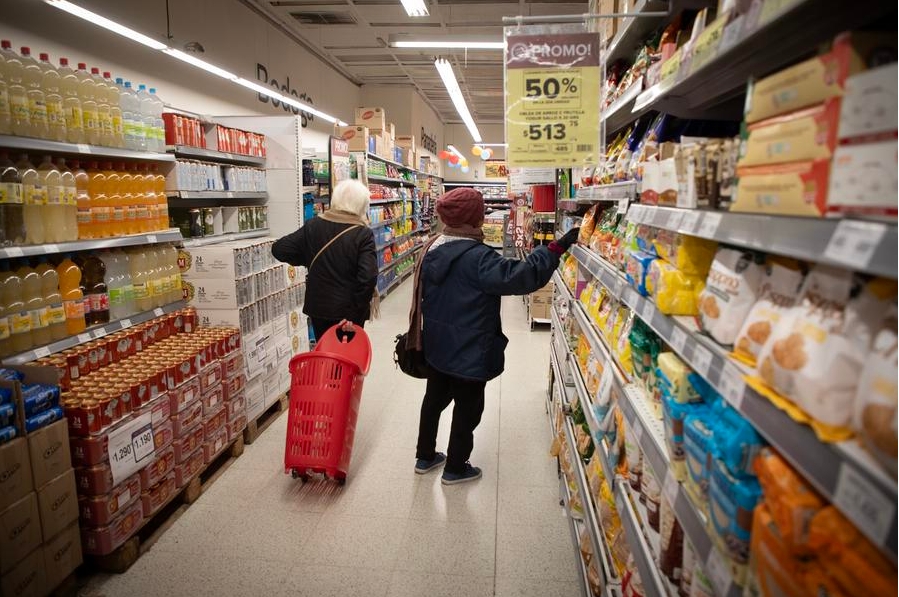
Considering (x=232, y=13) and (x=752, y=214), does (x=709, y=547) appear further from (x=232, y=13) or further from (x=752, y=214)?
(x=232, y=13)

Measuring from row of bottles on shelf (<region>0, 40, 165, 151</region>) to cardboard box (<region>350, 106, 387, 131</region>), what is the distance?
6.06m

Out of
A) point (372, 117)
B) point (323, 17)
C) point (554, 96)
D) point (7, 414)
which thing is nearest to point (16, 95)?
point (7, 414)

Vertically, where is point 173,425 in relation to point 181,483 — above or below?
above

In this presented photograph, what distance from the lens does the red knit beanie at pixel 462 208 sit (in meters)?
2.99

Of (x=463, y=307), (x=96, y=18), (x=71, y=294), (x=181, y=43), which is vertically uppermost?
(x=181, y=43)

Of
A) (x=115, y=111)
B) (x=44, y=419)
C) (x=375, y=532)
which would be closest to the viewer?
(x=44, y=419)

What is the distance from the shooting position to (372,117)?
9500 millimetres

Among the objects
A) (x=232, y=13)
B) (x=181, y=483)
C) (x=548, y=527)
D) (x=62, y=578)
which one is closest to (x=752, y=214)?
(x=548, y=527)

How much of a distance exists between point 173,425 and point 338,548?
3.63 feet

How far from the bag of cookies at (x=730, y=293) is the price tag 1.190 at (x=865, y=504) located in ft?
1.67

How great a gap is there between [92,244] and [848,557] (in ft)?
10.9

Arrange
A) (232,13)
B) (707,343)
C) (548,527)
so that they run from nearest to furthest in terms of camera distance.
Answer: (707,343)
(548,527)
(232,13)

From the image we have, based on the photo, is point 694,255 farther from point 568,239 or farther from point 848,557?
point 568,239

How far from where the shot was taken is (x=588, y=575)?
7.64 feet
